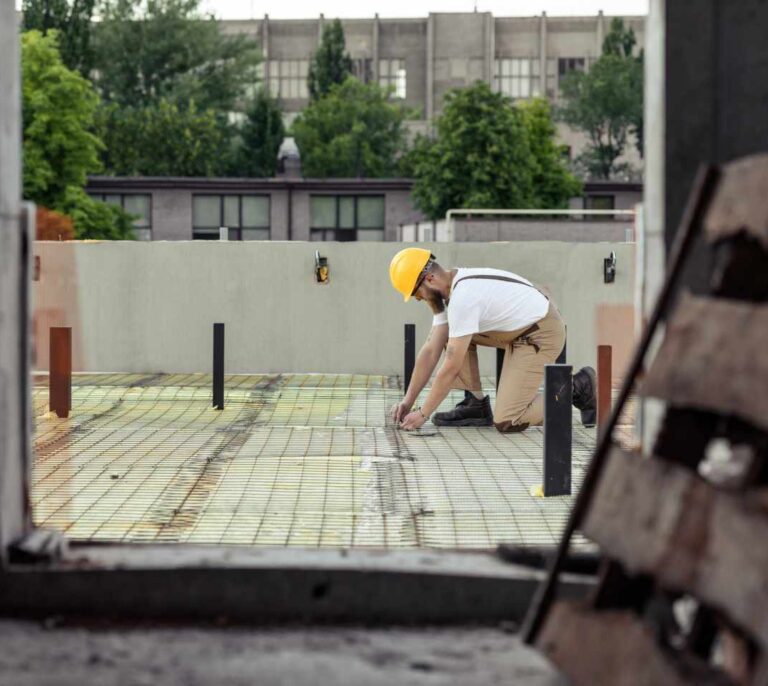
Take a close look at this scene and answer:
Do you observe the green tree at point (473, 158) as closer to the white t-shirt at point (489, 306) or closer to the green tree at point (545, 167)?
the green tree at point (545, 167)

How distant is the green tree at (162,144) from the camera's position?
67.1m

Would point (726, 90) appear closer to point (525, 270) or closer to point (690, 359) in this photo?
point (690, 359)

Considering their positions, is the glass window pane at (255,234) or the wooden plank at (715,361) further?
the glass window pane at (255,234)

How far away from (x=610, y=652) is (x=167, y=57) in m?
79.8

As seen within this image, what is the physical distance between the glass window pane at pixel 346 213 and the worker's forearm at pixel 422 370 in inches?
1684

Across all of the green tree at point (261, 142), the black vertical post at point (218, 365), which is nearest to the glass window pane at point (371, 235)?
the green tree at point (261, 142)

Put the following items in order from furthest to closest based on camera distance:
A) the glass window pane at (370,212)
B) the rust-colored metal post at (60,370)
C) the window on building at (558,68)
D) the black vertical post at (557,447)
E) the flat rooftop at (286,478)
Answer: the window on building at (558,68) → the glass window pane at (370,212) → the rust-colored metal post at (60,370) → the black vertical post at (557,447) → the flat rooftop at (286,478)

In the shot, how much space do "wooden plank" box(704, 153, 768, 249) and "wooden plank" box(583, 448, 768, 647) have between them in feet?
1.80

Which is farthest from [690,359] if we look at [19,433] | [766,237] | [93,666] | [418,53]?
[418,53]

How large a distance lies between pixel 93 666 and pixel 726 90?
232 cm

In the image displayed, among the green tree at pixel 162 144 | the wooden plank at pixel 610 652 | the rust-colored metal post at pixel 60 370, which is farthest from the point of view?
the green tree at pixel 162 144

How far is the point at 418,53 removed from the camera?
3396 inches

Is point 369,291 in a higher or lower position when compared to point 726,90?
lower

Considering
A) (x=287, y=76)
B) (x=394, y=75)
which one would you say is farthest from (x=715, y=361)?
(x=287, y=76)
